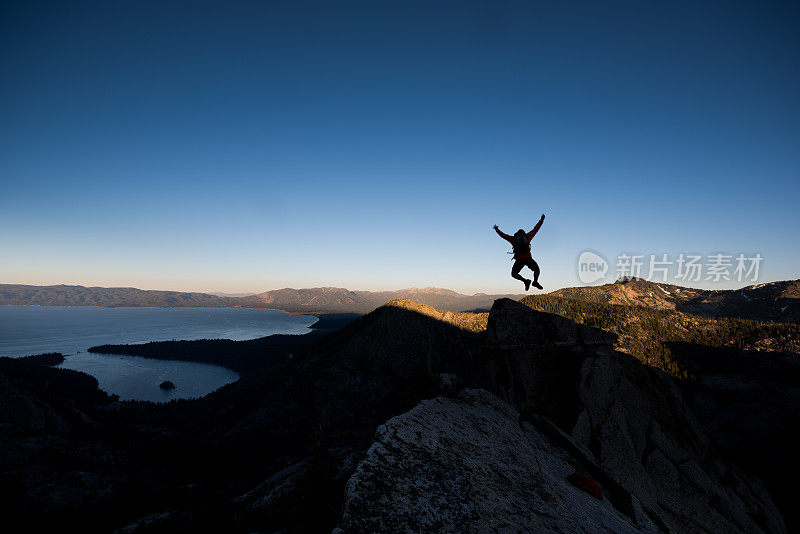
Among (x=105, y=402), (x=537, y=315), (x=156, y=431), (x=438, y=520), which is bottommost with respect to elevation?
(x=105, y=402)

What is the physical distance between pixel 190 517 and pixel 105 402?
195919 millimetres

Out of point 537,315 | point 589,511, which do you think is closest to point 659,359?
point 537,315

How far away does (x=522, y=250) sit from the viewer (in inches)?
505

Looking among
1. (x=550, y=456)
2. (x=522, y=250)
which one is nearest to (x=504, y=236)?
(x=522, y=250)

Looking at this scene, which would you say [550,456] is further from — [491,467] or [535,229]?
[535,229]

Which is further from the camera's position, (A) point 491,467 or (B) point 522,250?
(B) point 522,250

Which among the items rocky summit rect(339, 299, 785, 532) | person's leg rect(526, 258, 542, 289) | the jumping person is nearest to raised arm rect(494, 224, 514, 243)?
the jumping person

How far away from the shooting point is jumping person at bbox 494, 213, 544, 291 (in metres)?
12.8

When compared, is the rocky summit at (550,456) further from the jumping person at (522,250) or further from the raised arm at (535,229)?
the raised arm at (535,229)

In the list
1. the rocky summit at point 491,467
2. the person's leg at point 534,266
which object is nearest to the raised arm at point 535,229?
the person's leg at point 534,266

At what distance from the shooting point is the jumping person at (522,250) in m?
12.8

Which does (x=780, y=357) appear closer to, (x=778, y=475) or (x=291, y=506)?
(x=778, y=475)

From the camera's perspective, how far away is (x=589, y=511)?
25.5ft

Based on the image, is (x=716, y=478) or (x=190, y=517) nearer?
(x=190, y=517)
